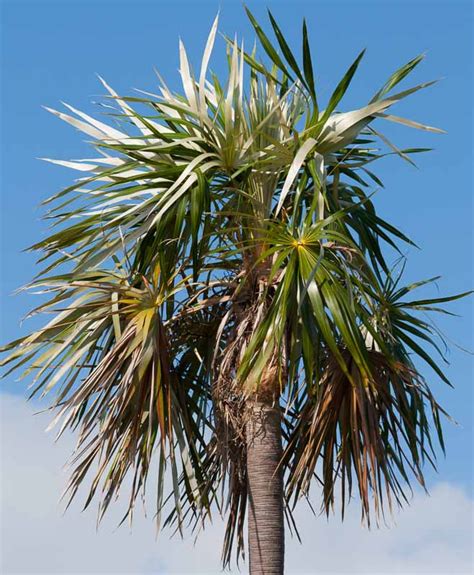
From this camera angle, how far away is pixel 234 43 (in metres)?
9.98

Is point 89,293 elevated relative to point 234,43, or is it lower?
lower

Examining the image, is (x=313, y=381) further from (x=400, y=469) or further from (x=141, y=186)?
(x=141, y=186)

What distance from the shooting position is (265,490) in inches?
371

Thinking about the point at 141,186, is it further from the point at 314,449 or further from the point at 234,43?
the point at 314,449

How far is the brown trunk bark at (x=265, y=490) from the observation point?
364 inches

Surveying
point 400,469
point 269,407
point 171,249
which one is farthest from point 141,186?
point 400,469

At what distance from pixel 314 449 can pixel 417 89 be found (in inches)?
108

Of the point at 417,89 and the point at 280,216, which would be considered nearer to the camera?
the point at 417,89

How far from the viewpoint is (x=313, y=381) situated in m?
9.70

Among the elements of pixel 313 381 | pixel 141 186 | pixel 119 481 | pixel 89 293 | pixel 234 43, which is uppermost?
pixel 234 43

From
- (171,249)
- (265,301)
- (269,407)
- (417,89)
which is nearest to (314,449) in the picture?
(269,407)

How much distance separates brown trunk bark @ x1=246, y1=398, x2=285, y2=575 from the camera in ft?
30.4

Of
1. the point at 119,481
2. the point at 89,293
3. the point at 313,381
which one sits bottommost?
the point at 119,481

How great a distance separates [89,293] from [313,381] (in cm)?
184
